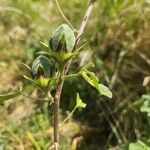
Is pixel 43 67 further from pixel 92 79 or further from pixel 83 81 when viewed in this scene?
pixel 83 81

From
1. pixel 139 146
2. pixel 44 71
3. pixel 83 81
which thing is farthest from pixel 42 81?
pixel 83 81

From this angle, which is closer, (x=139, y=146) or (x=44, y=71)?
(x=44, y=71)

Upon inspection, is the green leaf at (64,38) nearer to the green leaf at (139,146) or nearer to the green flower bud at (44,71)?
the green flower bud at (44,71)

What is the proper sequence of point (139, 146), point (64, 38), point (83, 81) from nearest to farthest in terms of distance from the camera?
point (64, 38), point (139, 146), point (83, 81)

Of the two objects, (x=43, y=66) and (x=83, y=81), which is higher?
(x=83, y=81)

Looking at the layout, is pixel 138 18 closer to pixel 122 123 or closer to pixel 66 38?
pixel 122 123

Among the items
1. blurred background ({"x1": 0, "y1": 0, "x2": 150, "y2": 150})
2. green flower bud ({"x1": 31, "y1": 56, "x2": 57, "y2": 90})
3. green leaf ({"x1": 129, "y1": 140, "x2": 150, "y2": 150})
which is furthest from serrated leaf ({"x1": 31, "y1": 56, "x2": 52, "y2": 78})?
blurred background ({"x1": 0, "y1": 0, "x2": 150, "y2": 150})

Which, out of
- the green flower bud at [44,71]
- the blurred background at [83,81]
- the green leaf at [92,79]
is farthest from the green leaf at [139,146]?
the green flower bud at [44,71]

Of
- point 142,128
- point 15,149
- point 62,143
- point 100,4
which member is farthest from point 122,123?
point 100,4
